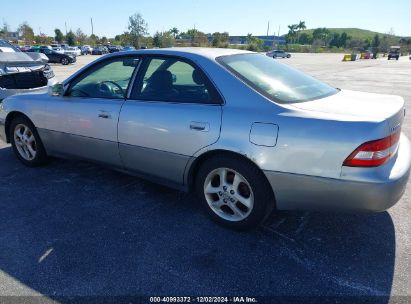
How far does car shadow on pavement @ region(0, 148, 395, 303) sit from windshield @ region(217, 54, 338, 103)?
1.16m

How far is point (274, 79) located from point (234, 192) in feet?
3.57

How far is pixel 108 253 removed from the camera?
2.64 meters

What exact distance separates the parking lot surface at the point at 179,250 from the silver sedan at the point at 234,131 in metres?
0.33

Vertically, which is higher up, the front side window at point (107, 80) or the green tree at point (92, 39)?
the front side window at point (107, 80)

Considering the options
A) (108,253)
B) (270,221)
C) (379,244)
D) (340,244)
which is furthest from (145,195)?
(379,244)

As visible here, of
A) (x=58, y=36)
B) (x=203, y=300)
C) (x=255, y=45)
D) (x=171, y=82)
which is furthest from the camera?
(x=255, y=45)

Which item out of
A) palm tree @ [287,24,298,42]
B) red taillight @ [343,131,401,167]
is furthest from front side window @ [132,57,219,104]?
palm tree @ [287,24,298,42]

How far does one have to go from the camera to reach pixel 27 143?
170 inches

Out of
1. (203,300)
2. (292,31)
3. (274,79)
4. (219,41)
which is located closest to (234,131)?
(274,79)

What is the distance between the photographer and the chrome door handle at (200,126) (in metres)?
2.76

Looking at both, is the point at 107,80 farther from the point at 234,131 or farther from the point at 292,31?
the point at 292,31

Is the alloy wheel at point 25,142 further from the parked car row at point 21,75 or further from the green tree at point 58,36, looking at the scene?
the green tree at point 58,36

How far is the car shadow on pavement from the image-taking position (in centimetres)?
229

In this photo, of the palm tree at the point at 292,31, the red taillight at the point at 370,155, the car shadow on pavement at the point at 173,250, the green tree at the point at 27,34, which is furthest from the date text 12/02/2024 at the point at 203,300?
the palm tree at the point at 292,31
